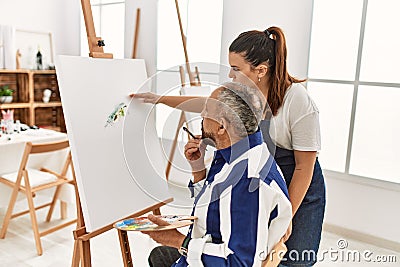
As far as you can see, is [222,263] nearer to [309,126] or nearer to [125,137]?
[309,126]

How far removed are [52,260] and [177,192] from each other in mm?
1323

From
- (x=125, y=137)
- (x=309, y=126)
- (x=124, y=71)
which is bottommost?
(x=125, y=137)

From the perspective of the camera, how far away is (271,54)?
1300mm

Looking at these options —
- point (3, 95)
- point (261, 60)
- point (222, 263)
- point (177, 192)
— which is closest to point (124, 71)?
point (177, 192)

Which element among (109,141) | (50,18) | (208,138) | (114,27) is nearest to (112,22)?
(114,27)

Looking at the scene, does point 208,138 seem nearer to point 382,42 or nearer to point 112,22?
Result: point 382,42

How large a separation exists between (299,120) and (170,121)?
761mm

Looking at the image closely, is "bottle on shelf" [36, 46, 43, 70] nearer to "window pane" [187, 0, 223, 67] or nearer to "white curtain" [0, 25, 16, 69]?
"white curtain" [0, 25, 16, 69]

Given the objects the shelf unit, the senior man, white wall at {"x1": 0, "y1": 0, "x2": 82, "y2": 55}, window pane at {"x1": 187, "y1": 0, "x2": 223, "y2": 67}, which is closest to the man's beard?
the senior man

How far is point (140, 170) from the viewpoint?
172 cm

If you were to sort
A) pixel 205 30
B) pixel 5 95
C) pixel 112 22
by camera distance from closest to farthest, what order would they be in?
pixel 205 30 < pixel 5 95 < pixel 112 22

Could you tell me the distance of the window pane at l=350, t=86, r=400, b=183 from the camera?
2744 mm

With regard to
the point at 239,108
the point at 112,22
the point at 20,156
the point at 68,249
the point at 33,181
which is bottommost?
the point at 68,249

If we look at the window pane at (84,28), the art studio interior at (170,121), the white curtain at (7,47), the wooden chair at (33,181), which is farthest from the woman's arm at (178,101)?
the window pane at (84,28)
